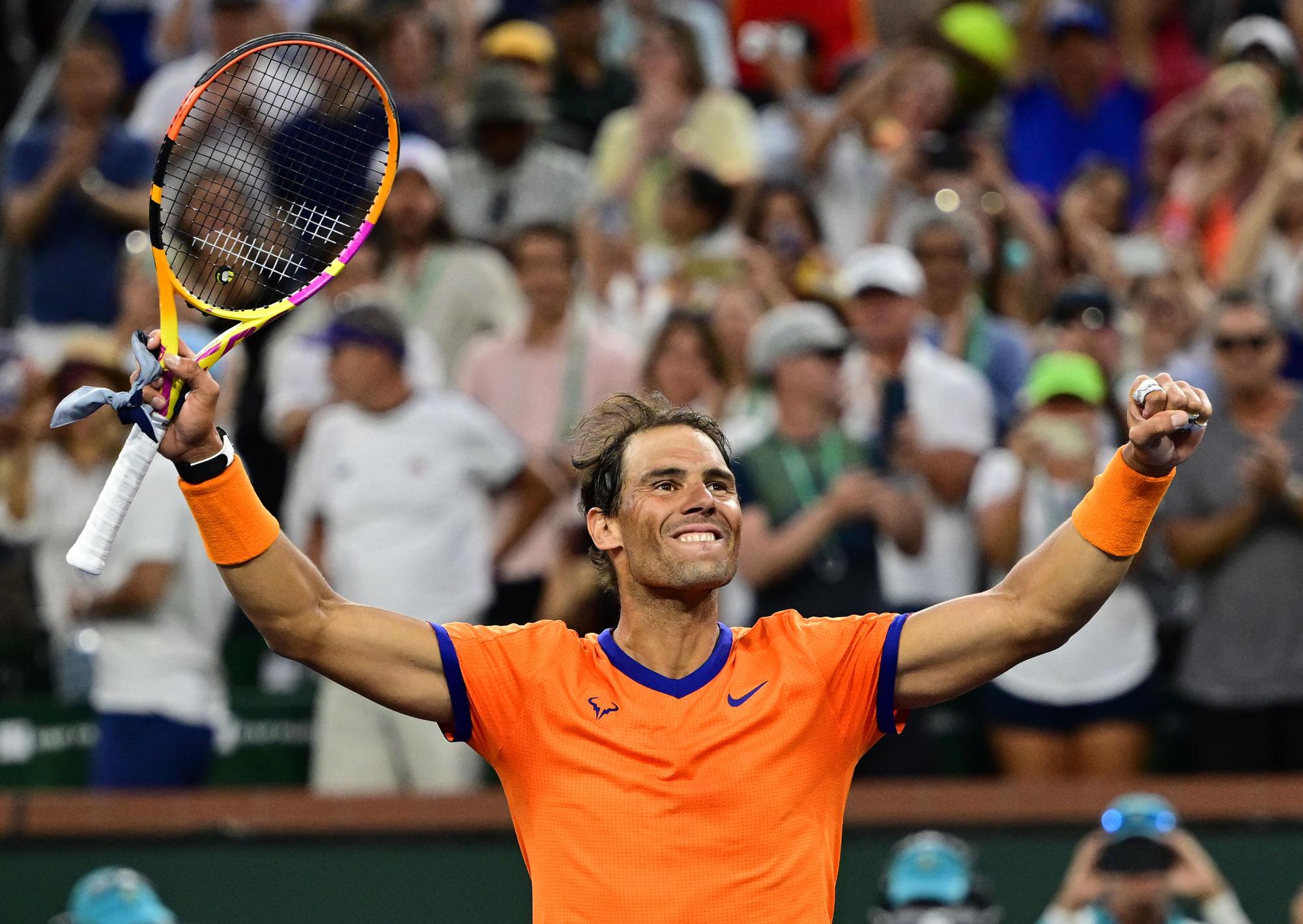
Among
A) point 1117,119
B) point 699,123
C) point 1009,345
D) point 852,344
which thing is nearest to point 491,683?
point 852,344

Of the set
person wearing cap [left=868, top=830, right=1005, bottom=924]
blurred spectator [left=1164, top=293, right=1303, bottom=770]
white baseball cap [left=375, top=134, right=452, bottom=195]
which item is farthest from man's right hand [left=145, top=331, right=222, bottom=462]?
white baseball cap [left=375, top=134, right=452, bottom=195]

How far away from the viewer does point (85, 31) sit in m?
10.1

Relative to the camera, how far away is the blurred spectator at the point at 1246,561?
23.5 ft

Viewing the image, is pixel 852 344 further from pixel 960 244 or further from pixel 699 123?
pixel 699 123

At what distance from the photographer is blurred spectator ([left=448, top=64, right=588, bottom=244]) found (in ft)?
31.3

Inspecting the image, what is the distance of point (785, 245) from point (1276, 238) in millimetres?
2148

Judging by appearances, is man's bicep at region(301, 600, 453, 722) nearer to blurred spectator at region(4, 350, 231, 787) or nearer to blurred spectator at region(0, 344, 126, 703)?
blurred spectator at region(4, 350, 231, 787)

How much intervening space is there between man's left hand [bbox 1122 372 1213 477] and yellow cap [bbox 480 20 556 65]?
711 centimetres

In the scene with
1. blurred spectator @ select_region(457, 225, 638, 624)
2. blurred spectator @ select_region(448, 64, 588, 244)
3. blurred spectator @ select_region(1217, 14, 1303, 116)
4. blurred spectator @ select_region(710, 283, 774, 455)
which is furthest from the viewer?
blurred spectator @ select_region(1217, 14, 1303, 116)

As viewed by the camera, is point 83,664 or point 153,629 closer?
point 153,629

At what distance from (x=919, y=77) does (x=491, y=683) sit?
22.3 feet

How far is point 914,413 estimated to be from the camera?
783cm

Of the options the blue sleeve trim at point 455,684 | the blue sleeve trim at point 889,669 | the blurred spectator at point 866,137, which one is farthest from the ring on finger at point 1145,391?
the blurred spectator at point 866,137

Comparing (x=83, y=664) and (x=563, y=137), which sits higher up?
(x=563, y=137)
